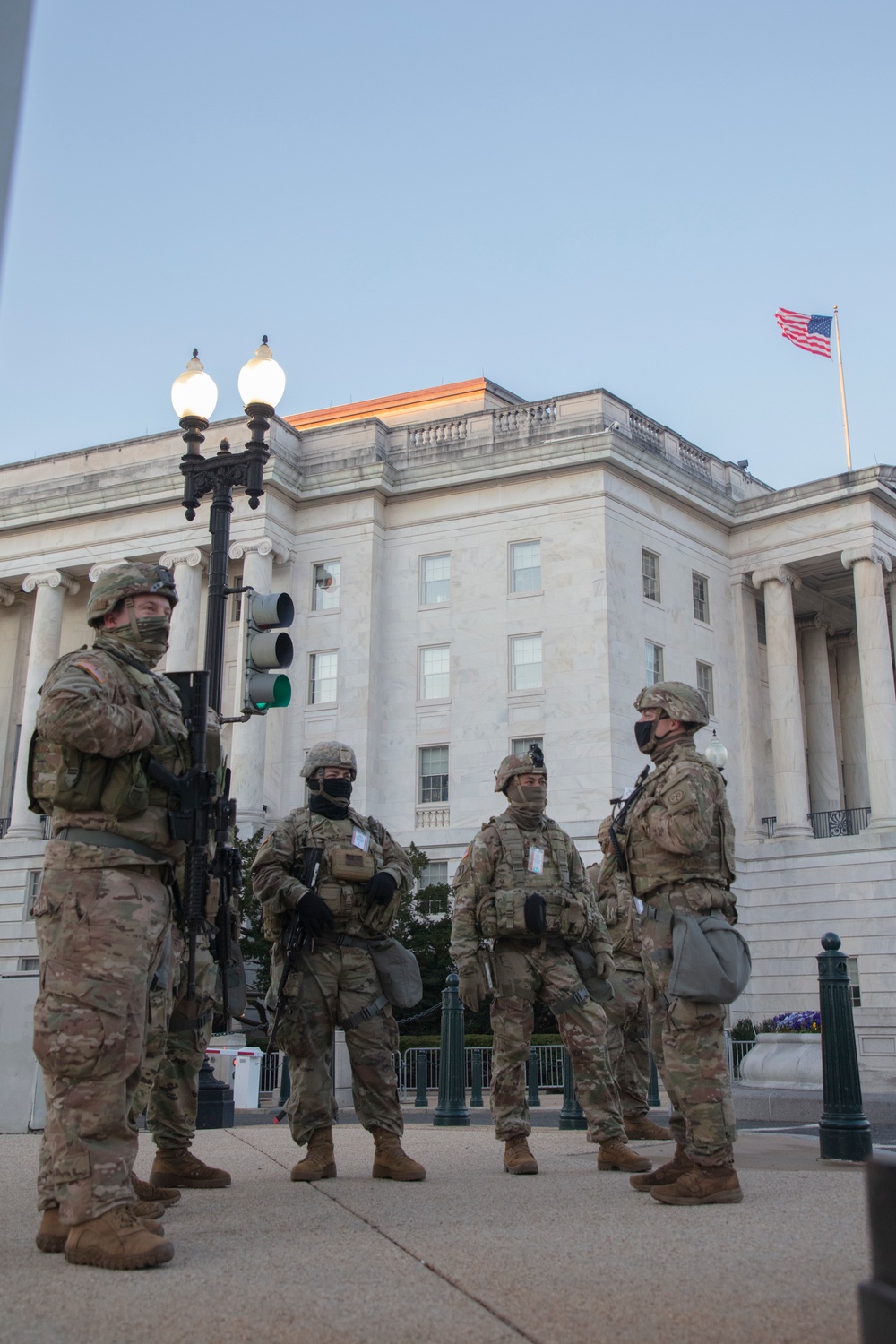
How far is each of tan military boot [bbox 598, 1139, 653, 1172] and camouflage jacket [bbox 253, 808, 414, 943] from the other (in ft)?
6.10

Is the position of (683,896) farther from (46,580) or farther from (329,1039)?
(46,580)

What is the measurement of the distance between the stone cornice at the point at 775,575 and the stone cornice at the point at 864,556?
181cm

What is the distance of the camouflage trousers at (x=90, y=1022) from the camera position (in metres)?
4.66

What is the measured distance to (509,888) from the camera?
27.9ft

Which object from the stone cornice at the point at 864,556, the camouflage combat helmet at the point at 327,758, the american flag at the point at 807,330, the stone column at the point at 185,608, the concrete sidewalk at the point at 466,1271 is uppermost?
the american flag at the point at 807,330

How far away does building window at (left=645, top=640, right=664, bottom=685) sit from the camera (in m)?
39.3

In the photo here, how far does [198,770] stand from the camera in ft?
18.2

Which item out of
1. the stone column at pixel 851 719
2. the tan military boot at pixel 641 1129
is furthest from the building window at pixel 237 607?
the tan military boot at pixel 641 1129

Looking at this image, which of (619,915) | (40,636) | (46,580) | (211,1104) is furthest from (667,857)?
(46,580)

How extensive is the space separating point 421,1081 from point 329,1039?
618 inches

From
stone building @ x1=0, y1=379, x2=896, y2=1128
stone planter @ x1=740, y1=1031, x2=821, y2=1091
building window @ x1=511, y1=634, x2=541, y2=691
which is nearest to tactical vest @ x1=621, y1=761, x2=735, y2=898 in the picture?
stone planter @ x1=740, y1=1031, x2=821, y2=1091

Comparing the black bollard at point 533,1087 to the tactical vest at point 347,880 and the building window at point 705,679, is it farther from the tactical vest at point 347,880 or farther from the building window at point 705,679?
the building window at point 705,679

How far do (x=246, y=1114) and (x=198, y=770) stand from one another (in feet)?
44.6

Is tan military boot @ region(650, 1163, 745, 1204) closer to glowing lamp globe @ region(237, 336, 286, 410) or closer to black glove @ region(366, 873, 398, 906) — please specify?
black glove @ region(366, 873, 398, 906)
